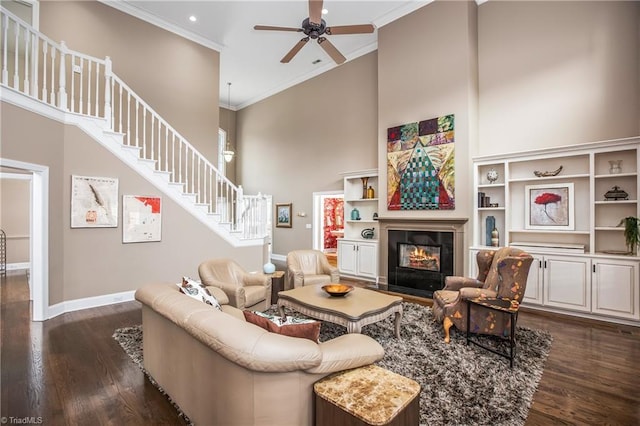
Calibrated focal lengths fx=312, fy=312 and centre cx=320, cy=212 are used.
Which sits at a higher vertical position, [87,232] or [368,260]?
[87,232]

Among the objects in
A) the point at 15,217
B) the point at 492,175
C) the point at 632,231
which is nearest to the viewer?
the point at 632,231

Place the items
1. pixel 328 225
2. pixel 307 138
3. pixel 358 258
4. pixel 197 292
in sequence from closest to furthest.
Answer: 1. pixel 197 292
2. pixel 358 258
3. pixel 307 138
4. pixel 328 225

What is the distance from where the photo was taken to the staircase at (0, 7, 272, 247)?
Answer: 410 cm

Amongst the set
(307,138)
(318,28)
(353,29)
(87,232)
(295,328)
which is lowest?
(295,328)

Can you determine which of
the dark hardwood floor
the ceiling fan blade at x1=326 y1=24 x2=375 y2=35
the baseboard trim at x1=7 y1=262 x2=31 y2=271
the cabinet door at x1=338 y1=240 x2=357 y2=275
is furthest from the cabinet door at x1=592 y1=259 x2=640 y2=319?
the baseboard trim at x1=7 y1=262 x2=31 y2=271

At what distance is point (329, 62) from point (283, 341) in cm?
818

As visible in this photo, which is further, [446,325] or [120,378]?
[446,325]

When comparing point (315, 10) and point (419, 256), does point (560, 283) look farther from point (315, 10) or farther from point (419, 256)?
point (315, 10)

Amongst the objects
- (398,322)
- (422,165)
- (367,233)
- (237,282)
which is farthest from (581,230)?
(237,282)

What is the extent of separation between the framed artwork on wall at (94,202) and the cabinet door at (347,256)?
15.0 feet

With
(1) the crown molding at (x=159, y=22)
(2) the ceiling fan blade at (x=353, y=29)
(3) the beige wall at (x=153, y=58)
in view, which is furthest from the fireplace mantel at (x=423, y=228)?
(1) the crown molding at (x=159, y=22)

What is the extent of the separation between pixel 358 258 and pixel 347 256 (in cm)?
32

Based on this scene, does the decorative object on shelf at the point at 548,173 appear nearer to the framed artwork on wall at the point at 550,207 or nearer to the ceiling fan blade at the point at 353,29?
the framed artwork on wall at the point at 550,207

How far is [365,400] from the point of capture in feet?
4.98
